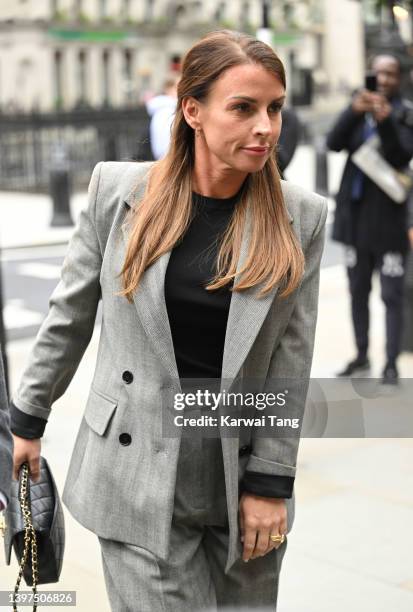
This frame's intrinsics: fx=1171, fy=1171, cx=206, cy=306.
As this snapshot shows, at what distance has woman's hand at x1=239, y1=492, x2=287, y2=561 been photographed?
269 cm

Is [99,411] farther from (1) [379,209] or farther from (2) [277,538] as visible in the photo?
(1) [379,209]

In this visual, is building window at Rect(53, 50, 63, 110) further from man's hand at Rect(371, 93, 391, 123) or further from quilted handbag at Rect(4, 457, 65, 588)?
quilted handbag at Rect(4, 457, 65, 588)

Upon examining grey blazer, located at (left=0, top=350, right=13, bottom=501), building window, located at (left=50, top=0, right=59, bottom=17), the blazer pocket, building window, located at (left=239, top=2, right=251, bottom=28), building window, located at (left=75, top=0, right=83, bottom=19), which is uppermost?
grey blazer, located at (left=0, top=350, right=13, bottom=501)

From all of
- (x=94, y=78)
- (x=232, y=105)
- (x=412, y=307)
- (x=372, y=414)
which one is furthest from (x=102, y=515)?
(x=94, y=78)

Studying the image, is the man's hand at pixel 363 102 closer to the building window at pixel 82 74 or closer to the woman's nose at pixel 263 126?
the woman's nose at pixel 263 126

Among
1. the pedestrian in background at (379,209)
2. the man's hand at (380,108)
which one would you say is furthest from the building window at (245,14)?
the man's hand at (380,108)

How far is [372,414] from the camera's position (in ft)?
20.5

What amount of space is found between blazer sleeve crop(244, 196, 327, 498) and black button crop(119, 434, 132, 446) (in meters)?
0.28

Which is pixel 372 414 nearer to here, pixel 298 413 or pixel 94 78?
pixel 298 413

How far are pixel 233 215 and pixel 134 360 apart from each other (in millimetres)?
408

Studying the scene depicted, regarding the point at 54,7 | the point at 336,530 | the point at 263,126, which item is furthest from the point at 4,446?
the point at 54,7

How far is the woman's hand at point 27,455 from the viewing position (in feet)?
9.22

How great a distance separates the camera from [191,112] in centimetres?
272

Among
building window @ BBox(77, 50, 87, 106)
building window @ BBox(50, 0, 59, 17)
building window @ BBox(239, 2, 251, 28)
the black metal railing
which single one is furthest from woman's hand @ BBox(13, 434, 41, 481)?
building window @ BBox(239, 2, 251, 28)
